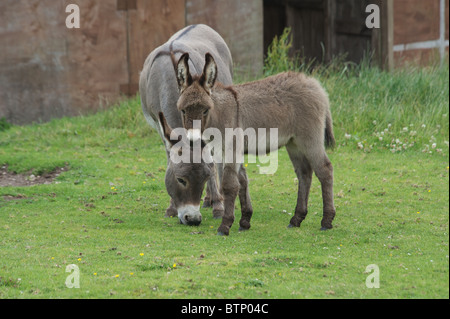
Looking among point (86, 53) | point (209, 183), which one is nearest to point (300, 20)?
point (86, 53)

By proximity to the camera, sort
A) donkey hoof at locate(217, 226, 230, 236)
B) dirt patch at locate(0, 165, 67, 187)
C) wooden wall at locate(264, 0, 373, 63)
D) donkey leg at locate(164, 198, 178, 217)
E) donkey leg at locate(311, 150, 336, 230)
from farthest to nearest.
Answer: wooden wall at locate(264, 0, 373, 63) < dirt patch at locate(0, 165, 67, 187) < donkey leg at locate(164, 198, 178, 217) < donkey leg at locate(311, 150, 336, 230) < donkey hoof at locate(217, 226, 230, 236)

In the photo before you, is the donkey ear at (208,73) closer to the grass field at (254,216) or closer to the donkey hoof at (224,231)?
the donkey hoof at (224,231)

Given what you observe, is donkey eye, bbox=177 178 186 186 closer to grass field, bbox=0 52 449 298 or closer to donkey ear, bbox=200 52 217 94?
grass field, bbox=0 52 449 298

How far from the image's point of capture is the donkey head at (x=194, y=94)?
5.60 meters

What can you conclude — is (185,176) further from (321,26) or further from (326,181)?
(321,26)

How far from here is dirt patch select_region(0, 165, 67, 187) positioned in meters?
8.79

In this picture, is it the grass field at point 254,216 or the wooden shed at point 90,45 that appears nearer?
the grass field at point 254,216

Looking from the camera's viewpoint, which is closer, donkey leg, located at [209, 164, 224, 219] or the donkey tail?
the donkey tail

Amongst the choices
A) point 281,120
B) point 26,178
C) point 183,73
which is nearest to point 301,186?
point 281,120

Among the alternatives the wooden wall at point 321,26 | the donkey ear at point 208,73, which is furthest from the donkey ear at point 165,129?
Result: the wooden wall at point 321,26

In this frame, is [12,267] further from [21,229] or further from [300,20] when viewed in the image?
[300,20]

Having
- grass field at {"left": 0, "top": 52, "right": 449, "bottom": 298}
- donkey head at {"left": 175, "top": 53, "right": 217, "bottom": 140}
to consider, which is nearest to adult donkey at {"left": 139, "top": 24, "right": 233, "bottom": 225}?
donkey head at {"left": 175, "top": 53, "right": 217, "bottom": 140}

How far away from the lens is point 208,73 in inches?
226

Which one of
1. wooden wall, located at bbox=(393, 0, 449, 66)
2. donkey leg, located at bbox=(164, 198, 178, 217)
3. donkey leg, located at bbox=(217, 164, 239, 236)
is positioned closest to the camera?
donkey leg, located at bbox=(217, 164, 239, 236)
